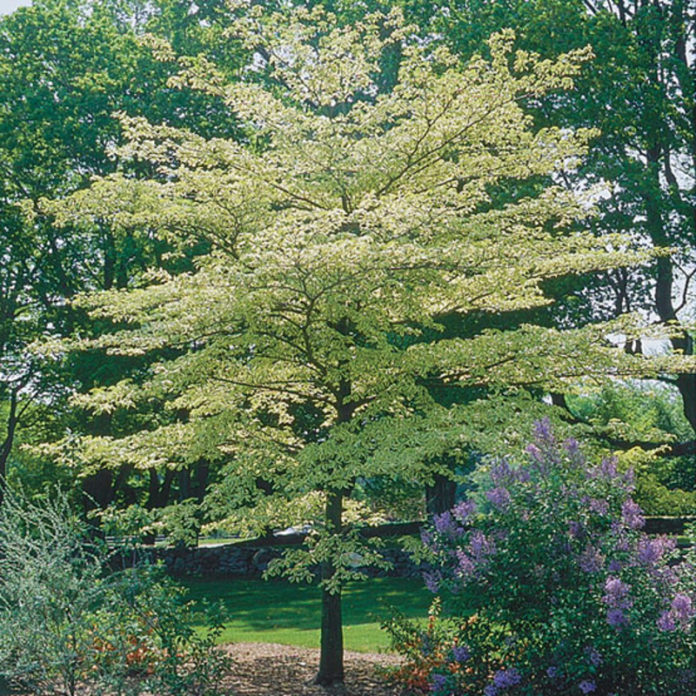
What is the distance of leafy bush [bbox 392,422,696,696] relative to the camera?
5.98 metres

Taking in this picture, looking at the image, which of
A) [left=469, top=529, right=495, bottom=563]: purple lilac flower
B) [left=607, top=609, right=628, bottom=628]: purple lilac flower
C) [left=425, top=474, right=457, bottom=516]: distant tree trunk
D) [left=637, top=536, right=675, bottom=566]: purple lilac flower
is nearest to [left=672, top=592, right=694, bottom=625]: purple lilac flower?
[left=637, top=536, right=675, bottom=566]: purple lilac flower

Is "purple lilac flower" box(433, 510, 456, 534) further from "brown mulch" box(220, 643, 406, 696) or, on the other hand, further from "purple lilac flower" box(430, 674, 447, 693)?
"brown mulch" box(220, 643, 406, 696)

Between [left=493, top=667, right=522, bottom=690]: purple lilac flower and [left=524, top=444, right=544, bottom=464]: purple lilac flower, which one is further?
[left=524, top=444, right=544, bottom=464]: purple lilac flower

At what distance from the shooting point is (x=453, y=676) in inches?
267

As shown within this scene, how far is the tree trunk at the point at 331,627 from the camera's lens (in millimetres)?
8812

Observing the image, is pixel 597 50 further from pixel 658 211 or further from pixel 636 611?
pixel 636 611

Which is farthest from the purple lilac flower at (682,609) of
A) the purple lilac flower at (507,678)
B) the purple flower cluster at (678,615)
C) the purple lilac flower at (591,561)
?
the purple lilac flower at (507,678)

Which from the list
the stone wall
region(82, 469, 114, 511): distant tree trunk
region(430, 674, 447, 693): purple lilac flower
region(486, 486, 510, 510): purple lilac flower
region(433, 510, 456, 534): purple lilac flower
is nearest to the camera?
region(486, 486, 510, 510): purple lilac flower

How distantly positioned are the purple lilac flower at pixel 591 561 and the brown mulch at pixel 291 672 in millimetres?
2953

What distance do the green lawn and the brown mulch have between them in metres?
0.41

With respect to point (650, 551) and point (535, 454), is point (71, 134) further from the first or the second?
point (650, 551)

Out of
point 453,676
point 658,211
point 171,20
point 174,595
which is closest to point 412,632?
point 453,676

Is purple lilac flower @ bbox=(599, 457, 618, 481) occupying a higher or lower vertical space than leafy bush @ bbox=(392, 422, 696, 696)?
higher

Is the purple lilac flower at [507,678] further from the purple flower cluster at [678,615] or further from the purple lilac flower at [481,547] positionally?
the purple flower cluster at [678,615]
